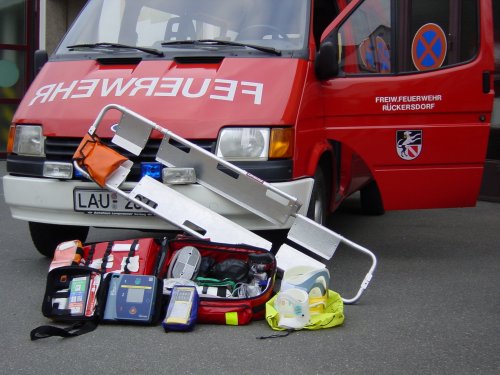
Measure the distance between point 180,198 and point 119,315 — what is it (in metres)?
0.99

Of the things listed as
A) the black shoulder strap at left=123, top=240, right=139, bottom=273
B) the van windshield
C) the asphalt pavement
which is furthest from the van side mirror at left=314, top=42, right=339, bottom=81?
the black shoulder strap at left=123, top=240, right=139, bottom=273

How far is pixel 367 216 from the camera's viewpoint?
949 centimetres

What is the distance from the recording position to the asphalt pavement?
12.7 ft

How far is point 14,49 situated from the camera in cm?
Result: 1614

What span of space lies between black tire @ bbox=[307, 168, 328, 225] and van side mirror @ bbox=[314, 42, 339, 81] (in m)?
0.69

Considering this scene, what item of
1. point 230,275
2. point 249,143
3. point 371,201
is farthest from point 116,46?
point 371,201

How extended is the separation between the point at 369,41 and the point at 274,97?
139cm

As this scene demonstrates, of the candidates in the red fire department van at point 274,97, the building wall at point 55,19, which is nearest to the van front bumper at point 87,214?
the red fire department van at point 274,97

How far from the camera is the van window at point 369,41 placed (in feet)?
20.4

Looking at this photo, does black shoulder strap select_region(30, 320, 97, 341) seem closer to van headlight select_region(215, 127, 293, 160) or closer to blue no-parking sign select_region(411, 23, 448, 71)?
van headlight select_region(215, 127, 293, 160)

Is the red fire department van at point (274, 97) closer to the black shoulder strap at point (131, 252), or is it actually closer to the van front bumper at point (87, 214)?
the van front bumper at point (87, 214)

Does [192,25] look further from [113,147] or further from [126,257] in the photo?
[126,257]

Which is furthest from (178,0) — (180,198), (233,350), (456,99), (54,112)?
(233,350)

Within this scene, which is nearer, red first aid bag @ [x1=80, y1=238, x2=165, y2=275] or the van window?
red first aid bag @ [x1=80, y1=238, x2=165, y2=275]
